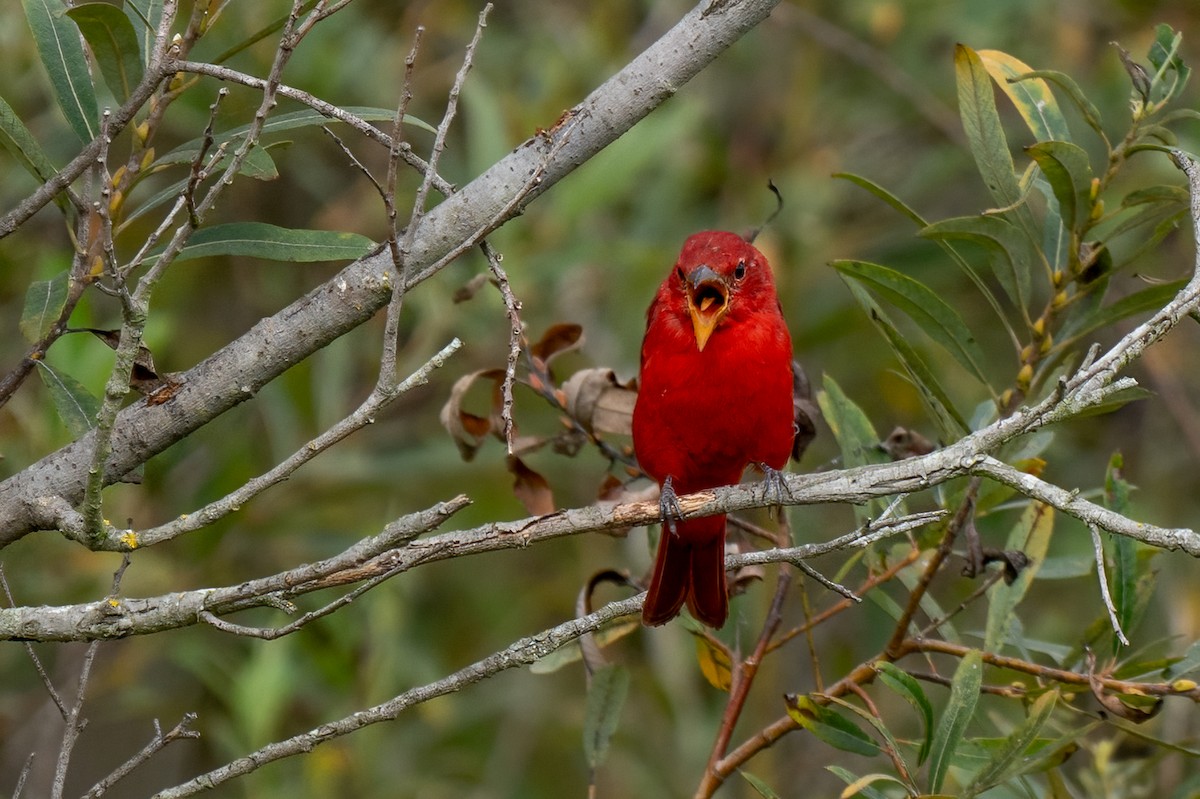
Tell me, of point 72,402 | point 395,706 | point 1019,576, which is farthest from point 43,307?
point 1019,576

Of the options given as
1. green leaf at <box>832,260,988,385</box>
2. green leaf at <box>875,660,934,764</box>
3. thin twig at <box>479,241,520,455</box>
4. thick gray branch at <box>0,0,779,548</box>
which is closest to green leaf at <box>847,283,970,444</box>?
green leaf at <box>832,260,988,385</box>

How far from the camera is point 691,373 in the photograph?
3416mm

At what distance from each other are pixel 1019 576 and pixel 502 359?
128 inches

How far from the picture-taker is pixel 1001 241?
9.01 feet

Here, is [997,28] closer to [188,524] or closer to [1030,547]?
[1030,547]

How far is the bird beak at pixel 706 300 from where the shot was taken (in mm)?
3389

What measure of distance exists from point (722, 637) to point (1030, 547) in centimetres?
134

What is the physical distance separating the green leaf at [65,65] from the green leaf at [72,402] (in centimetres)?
46

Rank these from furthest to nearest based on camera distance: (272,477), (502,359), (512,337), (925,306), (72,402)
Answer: (502,359) → (925,306) → (72,402) → (512,337) → (272,477)

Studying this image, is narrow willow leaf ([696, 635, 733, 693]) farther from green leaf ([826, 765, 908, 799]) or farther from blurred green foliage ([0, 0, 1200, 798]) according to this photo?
blurred green foliage ([0, 0, 1200, 798])

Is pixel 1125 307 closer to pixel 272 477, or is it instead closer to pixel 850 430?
pixel 850 430

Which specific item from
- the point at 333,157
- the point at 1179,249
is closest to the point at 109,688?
the point at 333,157

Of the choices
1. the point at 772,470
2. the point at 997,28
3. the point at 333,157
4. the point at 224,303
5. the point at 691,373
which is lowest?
the point at 772,470

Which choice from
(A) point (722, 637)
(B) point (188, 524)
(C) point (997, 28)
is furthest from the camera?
(C) point (997, 28)
